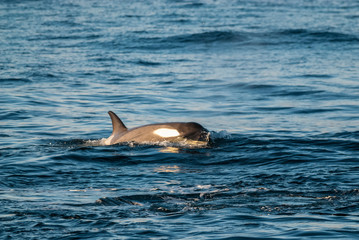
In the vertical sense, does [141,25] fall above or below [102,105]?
above

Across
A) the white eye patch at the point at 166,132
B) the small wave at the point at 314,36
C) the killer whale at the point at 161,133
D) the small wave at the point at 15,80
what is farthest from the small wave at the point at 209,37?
the white eye patch at the point at 166,132

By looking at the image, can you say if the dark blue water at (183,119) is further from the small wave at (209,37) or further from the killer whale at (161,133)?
the killer whale at (161,133)

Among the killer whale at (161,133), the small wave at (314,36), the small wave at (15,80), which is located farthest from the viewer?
the small wave at (314,36)

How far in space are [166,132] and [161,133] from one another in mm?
135

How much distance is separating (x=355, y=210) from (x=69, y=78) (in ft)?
51.6

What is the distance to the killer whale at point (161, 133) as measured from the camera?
12.3 m

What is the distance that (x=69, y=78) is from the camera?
72.8 feet

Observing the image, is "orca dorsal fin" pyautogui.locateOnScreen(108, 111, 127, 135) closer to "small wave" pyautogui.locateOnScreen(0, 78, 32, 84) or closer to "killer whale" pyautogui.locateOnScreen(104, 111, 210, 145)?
"killer whale" pyautogui.locateOnScreen(104, 111, 210, 145)

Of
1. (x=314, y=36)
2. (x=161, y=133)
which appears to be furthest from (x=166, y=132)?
(x=314, y=36)

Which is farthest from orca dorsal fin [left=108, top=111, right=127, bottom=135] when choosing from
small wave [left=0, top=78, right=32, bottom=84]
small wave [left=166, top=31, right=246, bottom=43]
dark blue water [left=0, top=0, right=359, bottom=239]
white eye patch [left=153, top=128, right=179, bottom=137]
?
small wave [left=166, top=31, right=246, bottom=43]

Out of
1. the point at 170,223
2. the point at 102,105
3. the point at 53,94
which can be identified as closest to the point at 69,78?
the point at 53,94

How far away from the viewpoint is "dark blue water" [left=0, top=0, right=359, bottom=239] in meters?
7.82

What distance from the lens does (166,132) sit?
1245cm

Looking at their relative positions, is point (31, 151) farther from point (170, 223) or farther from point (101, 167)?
point (170, 223)
